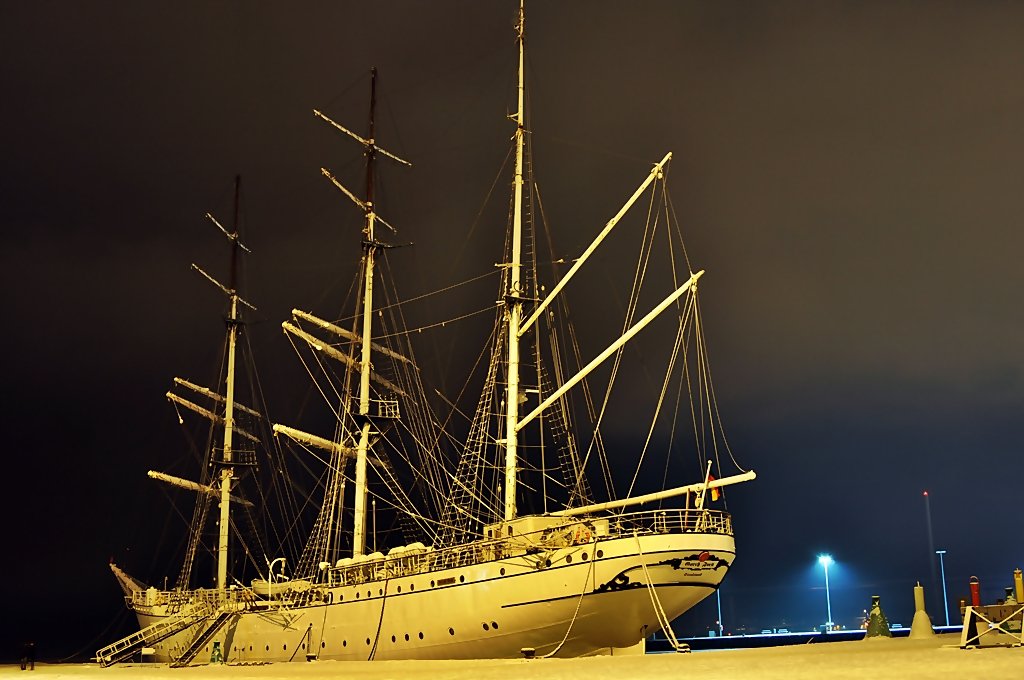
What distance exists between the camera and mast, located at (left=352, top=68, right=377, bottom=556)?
52344 mm

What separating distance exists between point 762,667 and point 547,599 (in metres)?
15.1

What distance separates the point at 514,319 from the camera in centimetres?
4581

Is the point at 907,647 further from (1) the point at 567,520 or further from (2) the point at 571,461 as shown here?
(2) the point at 571,461

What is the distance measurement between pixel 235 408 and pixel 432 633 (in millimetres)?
36252

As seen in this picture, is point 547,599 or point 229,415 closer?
point 547,599

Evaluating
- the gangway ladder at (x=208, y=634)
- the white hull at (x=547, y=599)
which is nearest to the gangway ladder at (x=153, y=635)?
the gangway ladder at (x=208, y=634)

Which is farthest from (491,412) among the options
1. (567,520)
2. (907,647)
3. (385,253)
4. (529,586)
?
(907,647)

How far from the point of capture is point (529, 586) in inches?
Answer: 1432

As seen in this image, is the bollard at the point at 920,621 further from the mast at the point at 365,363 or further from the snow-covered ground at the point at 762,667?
the mast at the point at 365,363

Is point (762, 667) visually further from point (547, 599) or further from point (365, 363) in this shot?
point (365, 363)

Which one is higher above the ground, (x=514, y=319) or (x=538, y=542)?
(x=514, y=319)

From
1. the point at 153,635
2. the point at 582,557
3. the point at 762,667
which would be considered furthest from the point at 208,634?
the point at 762,667

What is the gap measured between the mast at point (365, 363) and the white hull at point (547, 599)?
31.0 ft

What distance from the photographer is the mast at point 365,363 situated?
172 ft
